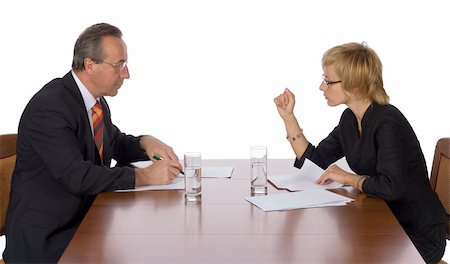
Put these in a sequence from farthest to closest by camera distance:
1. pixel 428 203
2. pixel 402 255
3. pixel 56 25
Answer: pixel 56 25, pixel 428 203, pixel 402 255

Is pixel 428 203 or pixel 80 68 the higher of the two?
pixel 80 68

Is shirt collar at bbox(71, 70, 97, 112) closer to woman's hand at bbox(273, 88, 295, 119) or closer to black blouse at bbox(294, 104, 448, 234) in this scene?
woman's hand at bbox(273, 88, 295, 119)

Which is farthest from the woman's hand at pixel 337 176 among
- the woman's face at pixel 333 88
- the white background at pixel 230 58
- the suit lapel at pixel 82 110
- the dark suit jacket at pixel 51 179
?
the white background at pixel 230 58

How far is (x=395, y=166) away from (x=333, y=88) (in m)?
0.50

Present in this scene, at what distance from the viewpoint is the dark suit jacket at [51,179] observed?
3.02m

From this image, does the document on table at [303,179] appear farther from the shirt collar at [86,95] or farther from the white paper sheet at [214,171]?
the shirt collar at [86,95]

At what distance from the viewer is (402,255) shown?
227 cm

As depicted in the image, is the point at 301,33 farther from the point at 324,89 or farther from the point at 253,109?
the point at 324,89

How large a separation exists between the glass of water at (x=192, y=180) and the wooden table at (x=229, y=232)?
4 cm

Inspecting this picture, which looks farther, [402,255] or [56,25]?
[56,25]

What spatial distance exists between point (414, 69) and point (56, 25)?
289cm

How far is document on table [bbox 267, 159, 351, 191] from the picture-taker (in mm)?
3140

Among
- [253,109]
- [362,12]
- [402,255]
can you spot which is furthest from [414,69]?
[402,255]

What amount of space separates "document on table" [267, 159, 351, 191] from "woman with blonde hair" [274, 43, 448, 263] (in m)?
0.04
